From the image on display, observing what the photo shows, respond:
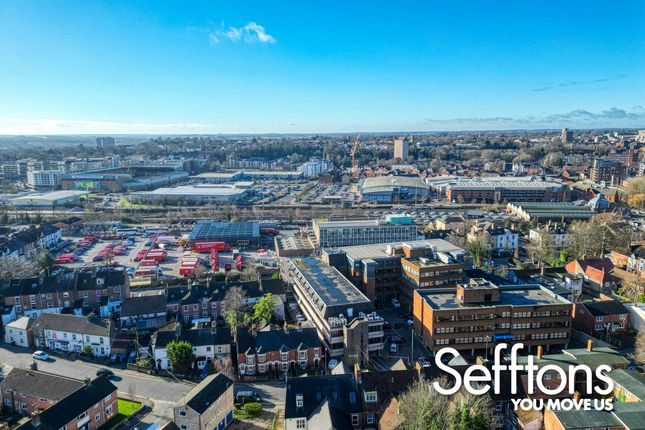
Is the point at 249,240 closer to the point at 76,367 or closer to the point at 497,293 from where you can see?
the point at 76,367

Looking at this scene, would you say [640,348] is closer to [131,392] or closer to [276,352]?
[276,352]

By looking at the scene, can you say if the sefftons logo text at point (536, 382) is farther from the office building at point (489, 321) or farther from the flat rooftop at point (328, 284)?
the flat rooftop at point (328, 284)

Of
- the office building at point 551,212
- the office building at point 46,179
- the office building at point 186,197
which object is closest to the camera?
the office building at point 551,212

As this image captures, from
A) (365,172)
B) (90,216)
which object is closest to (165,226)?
(90,216)

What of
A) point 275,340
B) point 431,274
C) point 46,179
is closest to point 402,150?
point 46,179

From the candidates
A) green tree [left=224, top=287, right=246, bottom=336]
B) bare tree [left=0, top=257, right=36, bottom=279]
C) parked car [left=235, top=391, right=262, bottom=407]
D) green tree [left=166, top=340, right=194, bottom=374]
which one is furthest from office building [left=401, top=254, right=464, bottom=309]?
bare tree [left=0, top=257, right=36, bottom=279]

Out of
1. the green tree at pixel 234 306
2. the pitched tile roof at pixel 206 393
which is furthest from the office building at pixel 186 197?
the pitched tile roof at pixel 206 393
